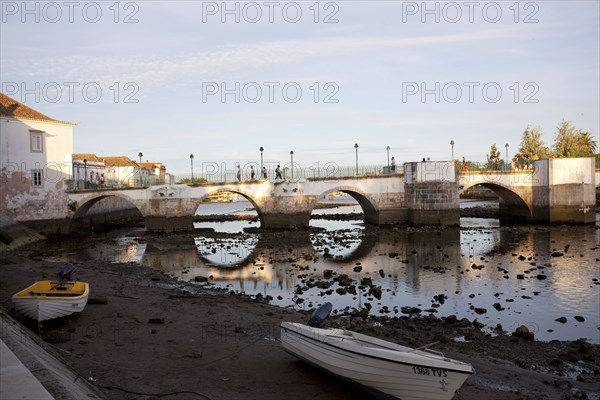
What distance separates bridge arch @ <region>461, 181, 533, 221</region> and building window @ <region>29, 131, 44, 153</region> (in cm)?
3300

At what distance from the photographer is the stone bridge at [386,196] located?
3903 cm

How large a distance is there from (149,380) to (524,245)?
2611 cm

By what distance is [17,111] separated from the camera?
1468 inches

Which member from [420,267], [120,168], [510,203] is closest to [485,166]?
[510,203]

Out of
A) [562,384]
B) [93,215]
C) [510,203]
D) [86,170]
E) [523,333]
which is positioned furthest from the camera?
[86,170]

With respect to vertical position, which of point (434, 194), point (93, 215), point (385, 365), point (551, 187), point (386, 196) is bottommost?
point (385, 365)

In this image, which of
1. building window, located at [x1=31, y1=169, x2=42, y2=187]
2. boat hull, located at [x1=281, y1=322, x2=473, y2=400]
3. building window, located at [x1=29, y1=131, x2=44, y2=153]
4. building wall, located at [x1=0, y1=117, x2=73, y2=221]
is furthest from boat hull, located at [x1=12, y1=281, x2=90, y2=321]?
building window, located at [x1=29, y1=131, x2=44, y2=153]

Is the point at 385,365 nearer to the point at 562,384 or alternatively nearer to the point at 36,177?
the point at 562,384

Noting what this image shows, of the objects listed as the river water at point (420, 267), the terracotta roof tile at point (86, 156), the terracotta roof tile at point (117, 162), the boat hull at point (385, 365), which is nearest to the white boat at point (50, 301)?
the boat hull at point (385, 365)

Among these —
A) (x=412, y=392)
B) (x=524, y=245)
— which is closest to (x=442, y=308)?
(x=412, y=392)

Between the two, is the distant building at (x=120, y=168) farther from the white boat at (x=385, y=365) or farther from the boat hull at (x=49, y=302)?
the white boat at (x=385, y=365)

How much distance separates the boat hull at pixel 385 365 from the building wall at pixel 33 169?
3372 cm

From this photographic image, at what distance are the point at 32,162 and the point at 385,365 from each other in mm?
36664

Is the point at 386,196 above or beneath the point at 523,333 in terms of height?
above
